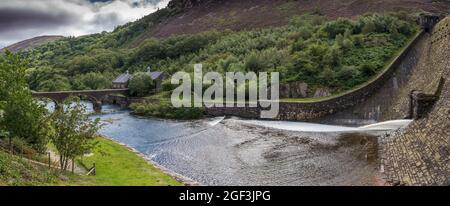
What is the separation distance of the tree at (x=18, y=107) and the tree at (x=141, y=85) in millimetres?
65271

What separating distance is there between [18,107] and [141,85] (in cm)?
6800

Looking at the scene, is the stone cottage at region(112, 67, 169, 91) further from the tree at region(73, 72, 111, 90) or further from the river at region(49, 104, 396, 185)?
the river at region(49, 104, 396, 185)

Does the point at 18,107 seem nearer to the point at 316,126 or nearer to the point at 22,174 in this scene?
the point at 22,174

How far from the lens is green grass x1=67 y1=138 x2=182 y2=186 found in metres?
29.7

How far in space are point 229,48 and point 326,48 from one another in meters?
42.5

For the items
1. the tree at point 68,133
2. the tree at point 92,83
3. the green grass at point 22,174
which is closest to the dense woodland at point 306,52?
Answer: the tree at point 92,83

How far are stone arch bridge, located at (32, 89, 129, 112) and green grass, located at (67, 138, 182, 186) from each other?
47.8 metres

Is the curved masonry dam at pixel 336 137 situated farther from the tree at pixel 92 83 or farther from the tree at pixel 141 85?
the tree at pixel 92 83

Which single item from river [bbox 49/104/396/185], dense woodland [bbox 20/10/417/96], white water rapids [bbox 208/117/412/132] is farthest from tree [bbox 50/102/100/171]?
dense woodland [bbox 20/10/417/96]

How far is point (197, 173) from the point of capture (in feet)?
113

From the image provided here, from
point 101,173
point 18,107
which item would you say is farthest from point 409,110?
point 18,107

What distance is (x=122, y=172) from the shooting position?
33.8 meters
